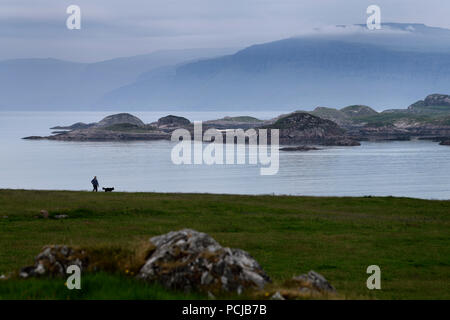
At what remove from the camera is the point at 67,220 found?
139 feet

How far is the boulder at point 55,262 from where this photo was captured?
16141mm

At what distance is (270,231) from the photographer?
130 feet

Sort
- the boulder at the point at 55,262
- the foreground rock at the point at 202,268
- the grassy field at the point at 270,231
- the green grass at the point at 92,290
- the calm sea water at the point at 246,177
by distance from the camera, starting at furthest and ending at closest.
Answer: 1. the calm sea water at the point at 246,177
2. the grassy field at the point at 270,231
3. the boulder at the point at 55,262
4. the foreground rock at the point at 202,268
5. the green grass at the point at 92,290

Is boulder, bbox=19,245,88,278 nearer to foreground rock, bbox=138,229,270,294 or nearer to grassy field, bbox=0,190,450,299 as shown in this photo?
grassy field, bbox=0,190,450,299

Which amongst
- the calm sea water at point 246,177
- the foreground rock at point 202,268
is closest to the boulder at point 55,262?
the foreground rock at point 202,268

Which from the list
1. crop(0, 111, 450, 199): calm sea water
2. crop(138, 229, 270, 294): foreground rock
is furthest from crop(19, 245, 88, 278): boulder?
crop(0, 111, 450, 199): calm sea water

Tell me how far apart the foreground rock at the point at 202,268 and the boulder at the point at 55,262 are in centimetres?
203

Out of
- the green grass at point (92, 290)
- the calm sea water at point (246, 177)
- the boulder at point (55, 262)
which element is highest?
the boulder at point (55, 262)

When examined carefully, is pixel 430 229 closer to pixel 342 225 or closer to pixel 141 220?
pixel 342 225

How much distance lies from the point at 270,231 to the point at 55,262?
24.7 metres

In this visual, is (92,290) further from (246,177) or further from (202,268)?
(246,177)

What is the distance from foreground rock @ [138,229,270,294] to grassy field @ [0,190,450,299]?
832 millimetres

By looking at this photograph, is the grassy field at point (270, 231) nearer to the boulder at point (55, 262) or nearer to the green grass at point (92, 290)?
the green grass at point (92, 290)

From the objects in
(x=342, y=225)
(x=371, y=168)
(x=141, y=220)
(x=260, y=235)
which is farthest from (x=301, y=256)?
(x=371, y=168)
